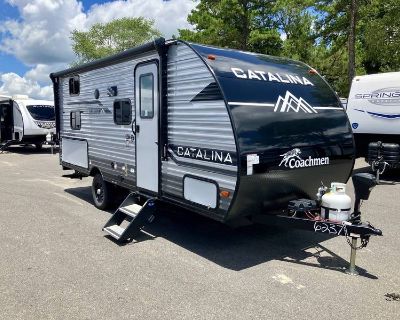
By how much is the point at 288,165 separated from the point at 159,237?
227cm

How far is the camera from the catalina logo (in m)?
5.16

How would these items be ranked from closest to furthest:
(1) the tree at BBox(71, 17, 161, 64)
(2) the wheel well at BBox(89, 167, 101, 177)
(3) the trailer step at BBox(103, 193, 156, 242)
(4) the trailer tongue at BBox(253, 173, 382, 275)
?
(4) the trailer tongue at BBox(253, 173, 382, 275), (3) the trailer step at BBox(103, 193, 156, 242), (2) the wheel well at BBox(89, 167, 101, 177), (1) the tree at BBox(71, 17, 161, 64)

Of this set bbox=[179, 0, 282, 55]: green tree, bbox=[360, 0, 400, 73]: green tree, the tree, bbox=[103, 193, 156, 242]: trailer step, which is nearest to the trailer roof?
bbox=[103, 193, 156, 242]: trailer step

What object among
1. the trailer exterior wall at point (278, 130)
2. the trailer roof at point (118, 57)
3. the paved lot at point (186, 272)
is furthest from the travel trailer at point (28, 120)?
the trailer exterior wall at point (278, 130)

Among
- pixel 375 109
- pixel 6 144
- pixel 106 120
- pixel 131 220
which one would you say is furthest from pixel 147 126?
pixel 6 144

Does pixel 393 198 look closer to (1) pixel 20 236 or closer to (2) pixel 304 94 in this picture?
(2) pixel 304 94

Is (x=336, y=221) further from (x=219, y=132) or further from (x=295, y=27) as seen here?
(x=295, y=27)

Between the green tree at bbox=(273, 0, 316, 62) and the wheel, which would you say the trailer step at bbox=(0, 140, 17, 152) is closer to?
the wheel

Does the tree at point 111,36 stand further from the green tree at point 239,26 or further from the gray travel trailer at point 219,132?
the gray travel trailer at point 219,132

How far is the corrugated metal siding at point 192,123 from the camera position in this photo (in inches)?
185

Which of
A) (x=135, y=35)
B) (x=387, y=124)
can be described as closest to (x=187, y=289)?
(x=387, y=124)

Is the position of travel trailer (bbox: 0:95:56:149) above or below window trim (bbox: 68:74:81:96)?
below

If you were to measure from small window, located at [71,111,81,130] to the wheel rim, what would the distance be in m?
1.37

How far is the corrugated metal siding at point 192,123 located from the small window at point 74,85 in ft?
11.8
